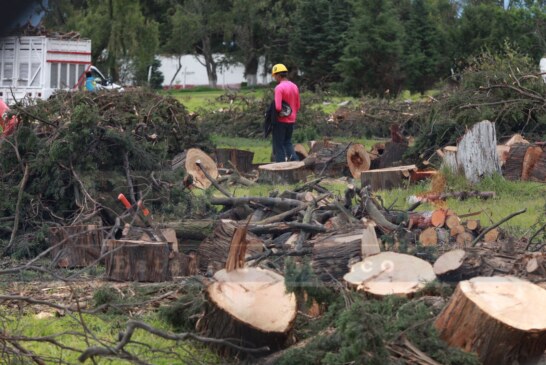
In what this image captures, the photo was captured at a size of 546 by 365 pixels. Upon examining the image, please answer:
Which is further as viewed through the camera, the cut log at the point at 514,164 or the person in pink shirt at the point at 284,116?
the person in pink shirt at the point at 284,116

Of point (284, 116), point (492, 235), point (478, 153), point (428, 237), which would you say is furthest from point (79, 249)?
point (284, 116)

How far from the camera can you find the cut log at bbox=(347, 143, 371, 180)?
1636cm

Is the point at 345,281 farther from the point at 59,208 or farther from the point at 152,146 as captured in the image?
the point at 152,146

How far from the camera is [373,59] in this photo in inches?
1626

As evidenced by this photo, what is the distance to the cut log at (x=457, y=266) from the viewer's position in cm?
657

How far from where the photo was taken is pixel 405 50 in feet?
148

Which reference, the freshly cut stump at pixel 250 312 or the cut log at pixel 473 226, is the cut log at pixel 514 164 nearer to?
the cut log at pixel 473 226

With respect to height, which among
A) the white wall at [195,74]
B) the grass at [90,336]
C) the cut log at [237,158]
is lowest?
the white wall at [195,74]

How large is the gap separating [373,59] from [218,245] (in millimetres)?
33381

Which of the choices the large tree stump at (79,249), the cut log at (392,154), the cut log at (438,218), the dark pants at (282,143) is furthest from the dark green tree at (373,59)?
the large tree stump at (79,249)

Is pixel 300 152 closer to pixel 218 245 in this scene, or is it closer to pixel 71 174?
pixel 71 174

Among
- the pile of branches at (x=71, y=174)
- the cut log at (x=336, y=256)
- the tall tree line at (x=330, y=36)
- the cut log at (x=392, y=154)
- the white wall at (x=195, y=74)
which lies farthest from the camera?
the white wall at (x=195, y=74)

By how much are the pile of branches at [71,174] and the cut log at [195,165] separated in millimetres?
3037

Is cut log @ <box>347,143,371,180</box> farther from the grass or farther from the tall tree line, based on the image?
the tall tree line
